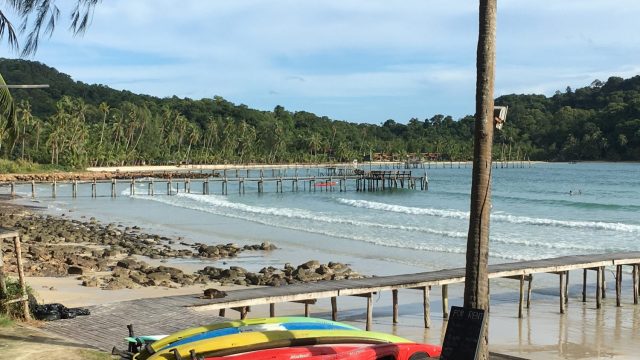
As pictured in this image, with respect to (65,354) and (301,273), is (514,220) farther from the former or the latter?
(65,354)

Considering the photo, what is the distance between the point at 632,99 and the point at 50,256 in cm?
14798

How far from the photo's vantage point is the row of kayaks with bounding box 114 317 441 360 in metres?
6.44

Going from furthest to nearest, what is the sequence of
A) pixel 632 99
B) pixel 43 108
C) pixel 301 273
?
pixel 632 99, pixel 43 108, pixel 301 273

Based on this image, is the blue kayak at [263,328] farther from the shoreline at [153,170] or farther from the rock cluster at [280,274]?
the shoreline at [153,170]

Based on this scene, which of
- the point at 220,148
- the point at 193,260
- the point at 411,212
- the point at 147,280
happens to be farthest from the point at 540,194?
the point at 220,148

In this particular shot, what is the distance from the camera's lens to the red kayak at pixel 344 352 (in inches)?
257

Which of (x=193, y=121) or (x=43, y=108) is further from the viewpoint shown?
(x=193, y=121)

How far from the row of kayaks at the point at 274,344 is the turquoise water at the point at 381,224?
1352 cm

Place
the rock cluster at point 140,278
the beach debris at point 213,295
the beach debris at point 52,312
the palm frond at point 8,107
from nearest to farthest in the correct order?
the palm frond at point 8,107 → the beach debris at point 52,312 → the beach debris at point 213,295 → the rock cluster at point 140,278

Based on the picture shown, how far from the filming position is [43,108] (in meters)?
125

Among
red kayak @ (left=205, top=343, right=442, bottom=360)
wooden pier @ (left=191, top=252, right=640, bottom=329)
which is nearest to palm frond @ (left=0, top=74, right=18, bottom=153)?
wooden pier @ (left=191, top=252, right=640, bottom=329)

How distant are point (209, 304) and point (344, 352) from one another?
440cm

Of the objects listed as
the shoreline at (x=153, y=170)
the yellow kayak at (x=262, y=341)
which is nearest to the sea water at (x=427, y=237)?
the shoreline at (x=153, y=170)

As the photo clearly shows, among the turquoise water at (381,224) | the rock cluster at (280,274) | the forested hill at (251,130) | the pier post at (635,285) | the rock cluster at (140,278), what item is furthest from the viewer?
the forested hill at (251,130)
